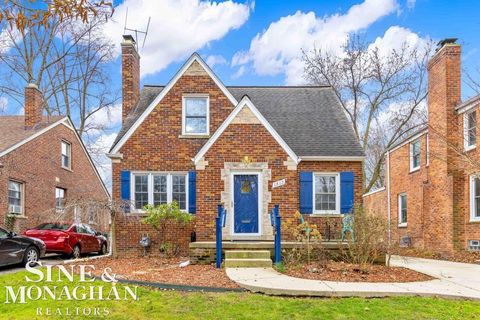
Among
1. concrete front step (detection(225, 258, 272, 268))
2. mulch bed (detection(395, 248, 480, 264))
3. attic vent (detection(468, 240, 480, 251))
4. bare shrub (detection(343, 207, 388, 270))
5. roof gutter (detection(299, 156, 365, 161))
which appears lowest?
mulch bed (detection(395, 248, 480, 264))

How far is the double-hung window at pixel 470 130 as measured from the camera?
1586 cm

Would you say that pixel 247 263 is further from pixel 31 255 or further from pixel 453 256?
pixel 453 256

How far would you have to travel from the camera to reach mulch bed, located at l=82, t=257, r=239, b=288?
9.02m

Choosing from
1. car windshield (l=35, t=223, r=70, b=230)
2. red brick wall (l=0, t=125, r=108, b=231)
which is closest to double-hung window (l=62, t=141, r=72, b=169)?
red brick wall (l=0, t=125, r=108, b=231)

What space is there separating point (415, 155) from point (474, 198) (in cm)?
462

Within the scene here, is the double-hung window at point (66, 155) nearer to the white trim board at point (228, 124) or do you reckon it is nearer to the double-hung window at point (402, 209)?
the white trim board at point (228, 124)

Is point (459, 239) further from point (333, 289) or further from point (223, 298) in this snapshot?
point (223, 298)

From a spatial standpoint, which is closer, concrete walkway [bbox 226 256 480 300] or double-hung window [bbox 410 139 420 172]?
concrete walkway [bbox 226 256 480 300]

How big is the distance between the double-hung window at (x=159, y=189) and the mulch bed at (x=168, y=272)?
9.07 feet

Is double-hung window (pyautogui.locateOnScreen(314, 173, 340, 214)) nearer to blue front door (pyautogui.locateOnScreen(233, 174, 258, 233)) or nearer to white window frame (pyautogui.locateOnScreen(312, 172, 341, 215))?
Answer: white window frame (pyautogui.locateOnScreen(312, 172, 341, 215))

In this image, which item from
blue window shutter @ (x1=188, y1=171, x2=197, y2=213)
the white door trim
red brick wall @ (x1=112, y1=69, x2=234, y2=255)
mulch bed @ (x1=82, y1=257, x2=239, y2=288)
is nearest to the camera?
mulch bed @ (x1=82, y1=257, x2=239, y2=288)

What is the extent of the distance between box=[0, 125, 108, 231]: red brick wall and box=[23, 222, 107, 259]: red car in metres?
1.36

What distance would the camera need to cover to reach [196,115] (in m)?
16.1

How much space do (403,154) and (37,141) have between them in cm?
1637
